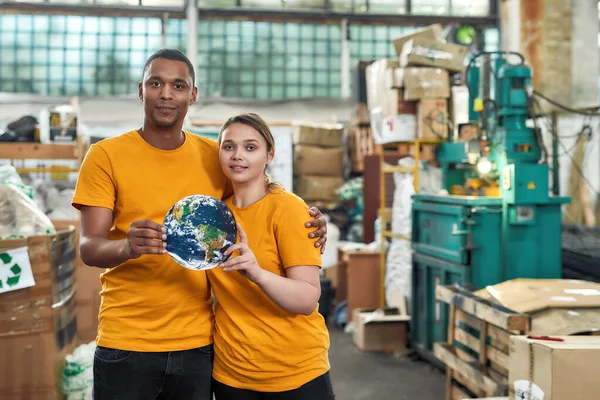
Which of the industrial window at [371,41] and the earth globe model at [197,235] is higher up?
the industrial window at [371,41]

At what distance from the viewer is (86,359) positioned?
335 centimetres

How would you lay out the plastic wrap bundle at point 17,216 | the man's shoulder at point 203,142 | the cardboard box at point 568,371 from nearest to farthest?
1. the man's shoulder at point 203,142
2. the cardboard box at point 568,371
3. the plastic wrap bundle at point 17,216

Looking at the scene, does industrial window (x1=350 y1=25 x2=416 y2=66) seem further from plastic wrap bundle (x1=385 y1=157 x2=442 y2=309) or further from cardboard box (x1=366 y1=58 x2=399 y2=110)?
plastic wrap bundle (x1=385 y1=157 x2=442 y2=309)

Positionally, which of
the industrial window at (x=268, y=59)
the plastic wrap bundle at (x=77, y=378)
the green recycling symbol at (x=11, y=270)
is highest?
the industrial window at (x=268, y=59)

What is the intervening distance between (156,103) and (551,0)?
8.46 m

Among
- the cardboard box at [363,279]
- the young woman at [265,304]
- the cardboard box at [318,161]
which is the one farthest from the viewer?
the cardboard box at [318,161]

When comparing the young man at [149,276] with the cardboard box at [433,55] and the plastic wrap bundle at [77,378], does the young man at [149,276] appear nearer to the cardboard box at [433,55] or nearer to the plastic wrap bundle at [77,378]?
the plastic wrap bundle at [77,378]

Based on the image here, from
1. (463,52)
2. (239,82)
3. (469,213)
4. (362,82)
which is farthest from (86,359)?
(239,82)

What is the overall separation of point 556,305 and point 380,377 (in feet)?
6.45

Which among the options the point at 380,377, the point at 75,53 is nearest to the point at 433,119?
the point at 380,377

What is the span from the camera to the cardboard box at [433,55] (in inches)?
204

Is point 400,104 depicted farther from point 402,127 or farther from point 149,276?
point 149,276

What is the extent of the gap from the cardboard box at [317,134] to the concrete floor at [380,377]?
3713 mm

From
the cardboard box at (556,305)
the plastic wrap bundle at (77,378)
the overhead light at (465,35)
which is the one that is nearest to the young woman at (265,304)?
the cardboard box at (556,305)
